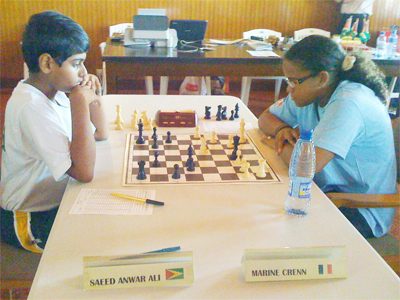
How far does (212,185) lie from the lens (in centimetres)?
148

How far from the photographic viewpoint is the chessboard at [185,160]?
153 centimetres

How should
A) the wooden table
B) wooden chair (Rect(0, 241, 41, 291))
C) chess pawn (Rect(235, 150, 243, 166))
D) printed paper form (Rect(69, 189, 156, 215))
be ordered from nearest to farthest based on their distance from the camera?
printed paper form (Rect(69, 189, 156, 215)), wooden chair (Rect(0, 241, 41, 291)), chess pawn (Rect(235, 150, 243, 166)), the wooden table

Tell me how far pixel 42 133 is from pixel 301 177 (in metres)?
0.85

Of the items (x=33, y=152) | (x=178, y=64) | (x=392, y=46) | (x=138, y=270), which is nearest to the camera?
(x=138, y=270)

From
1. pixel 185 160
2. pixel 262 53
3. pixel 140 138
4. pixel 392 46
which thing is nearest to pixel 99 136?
pixel 140 138

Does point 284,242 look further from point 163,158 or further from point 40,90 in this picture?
point 40,90

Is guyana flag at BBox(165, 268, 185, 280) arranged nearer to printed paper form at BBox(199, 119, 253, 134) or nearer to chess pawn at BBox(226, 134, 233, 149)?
chess pawn at BBox(226, 134, 233, 149)

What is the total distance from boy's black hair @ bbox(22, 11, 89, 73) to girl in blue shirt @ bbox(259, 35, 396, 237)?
2.80ft

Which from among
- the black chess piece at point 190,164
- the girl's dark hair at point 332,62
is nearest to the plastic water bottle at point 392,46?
the girl's dark hair at point 332,62

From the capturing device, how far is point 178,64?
3.60 metres

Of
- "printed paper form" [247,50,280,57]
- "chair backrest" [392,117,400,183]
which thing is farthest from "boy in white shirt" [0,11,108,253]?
"printed paper form" [247,50,280,57]

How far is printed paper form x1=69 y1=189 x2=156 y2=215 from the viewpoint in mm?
1278

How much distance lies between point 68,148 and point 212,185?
1.65 ft

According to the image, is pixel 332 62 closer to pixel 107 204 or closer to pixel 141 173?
pixel 141 173
